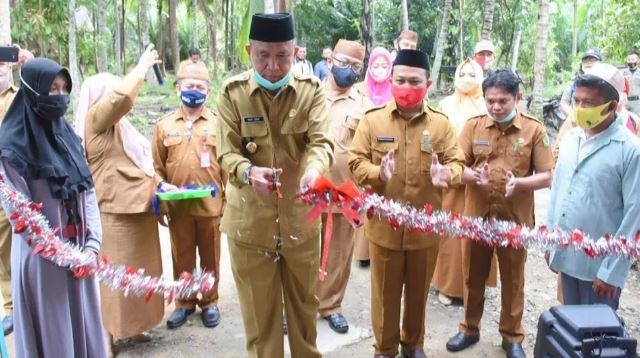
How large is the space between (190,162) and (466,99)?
8.84 ft

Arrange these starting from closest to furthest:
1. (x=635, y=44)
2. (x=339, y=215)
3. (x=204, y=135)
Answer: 1. (x=204, y=135)
2. (x=339, y=215)
3. (x=635, y=44)

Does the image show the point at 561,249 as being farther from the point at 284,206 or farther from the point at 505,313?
the point at 284,206

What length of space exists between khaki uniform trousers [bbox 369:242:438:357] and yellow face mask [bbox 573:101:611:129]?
1.24m

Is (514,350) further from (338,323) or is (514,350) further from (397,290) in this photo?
(338,323)

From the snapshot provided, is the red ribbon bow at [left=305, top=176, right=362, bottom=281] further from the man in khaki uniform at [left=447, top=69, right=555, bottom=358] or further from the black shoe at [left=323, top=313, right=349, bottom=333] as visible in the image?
the black shoe at [left=323, top=313, right=349, bottom=333]

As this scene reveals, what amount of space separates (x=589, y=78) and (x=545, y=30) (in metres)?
7.36

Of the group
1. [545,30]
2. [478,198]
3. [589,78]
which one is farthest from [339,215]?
[545,30]

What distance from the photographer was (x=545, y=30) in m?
9.79

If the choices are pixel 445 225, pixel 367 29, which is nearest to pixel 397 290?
pixel 445 225

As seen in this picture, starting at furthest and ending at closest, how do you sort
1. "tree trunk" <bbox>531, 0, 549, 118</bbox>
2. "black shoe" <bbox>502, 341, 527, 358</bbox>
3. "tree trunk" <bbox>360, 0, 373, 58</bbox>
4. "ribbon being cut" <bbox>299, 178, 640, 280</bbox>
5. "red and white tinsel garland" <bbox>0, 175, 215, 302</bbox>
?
"tree trunk" <bbox>360, 0, 373, 58</bbox>, "tree trunk" <bbox>531, 0, 549, 118</bbox>, "black shoe" <bbox>502, 341, 527, 358</bbox>, "ribbon being cut" <bbox>299, 178, 640, 280</bbox>, "red and white tinsel garland" <bbox>0, 175, 215, 302</bbox>

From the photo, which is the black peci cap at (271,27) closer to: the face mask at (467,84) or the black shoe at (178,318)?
the face mask at (467,84)

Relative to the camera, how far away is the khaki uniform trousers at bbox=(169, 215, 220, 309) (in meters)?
4.56

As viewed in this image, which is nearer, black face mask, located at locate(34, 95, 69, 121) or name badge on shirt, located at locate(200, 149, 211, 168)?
black face mask, located at locate(34, 95, 69, 121)

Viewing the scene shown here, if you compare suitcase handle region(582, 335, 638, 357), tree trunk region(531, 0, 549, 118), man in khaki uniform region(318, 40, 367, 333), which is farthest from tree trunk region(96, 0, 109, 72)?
suitcase handle region(582, 335, 638, 357)
